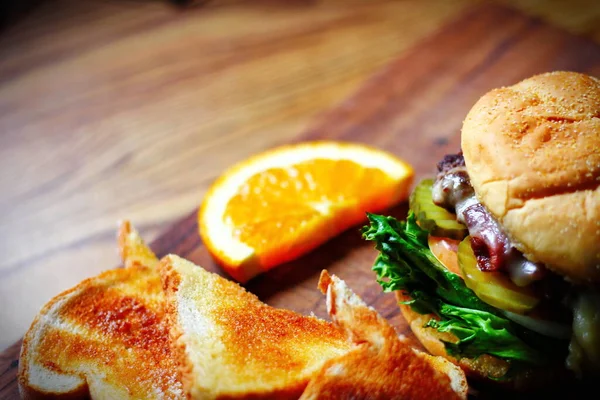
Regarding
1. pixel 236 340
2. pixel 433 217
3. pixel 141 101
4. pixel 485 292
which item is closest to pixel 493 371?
pixel 485 292

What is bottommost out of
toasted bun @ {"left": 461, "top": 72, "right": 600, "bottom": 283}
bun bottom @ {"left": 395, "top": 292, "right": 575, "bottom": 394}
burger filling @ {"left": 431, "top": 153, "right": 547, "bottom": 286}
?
bun bottom @ {"left": 395, "top": 292, "right": 575, "bottom": 394}

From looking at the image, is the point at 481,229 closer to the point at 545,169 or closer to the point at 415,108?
the point at 545,169

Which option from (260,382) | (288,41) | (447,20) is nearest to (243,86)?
(288,41)

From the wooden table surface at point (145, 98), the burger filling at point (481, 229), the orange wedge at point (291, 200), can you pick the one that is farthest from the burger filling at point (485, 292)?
the wooden table surface at point (145, 98)

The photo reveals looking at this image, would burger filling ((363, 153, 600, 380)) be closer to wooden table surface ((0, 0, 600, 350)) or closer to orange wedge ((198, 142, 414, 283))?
orange wedge ((198, 142, 414, 283))

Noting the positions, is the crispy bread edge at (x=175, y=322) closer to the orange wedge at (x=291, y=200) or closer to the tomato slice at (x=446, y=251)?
the orange wedge at (x=291, y=200)

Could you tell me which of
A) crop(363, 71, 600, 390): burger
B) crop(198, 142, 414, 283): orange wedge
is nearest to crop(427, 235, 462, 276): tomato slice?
crop(363, 71, 600, 390): burger
